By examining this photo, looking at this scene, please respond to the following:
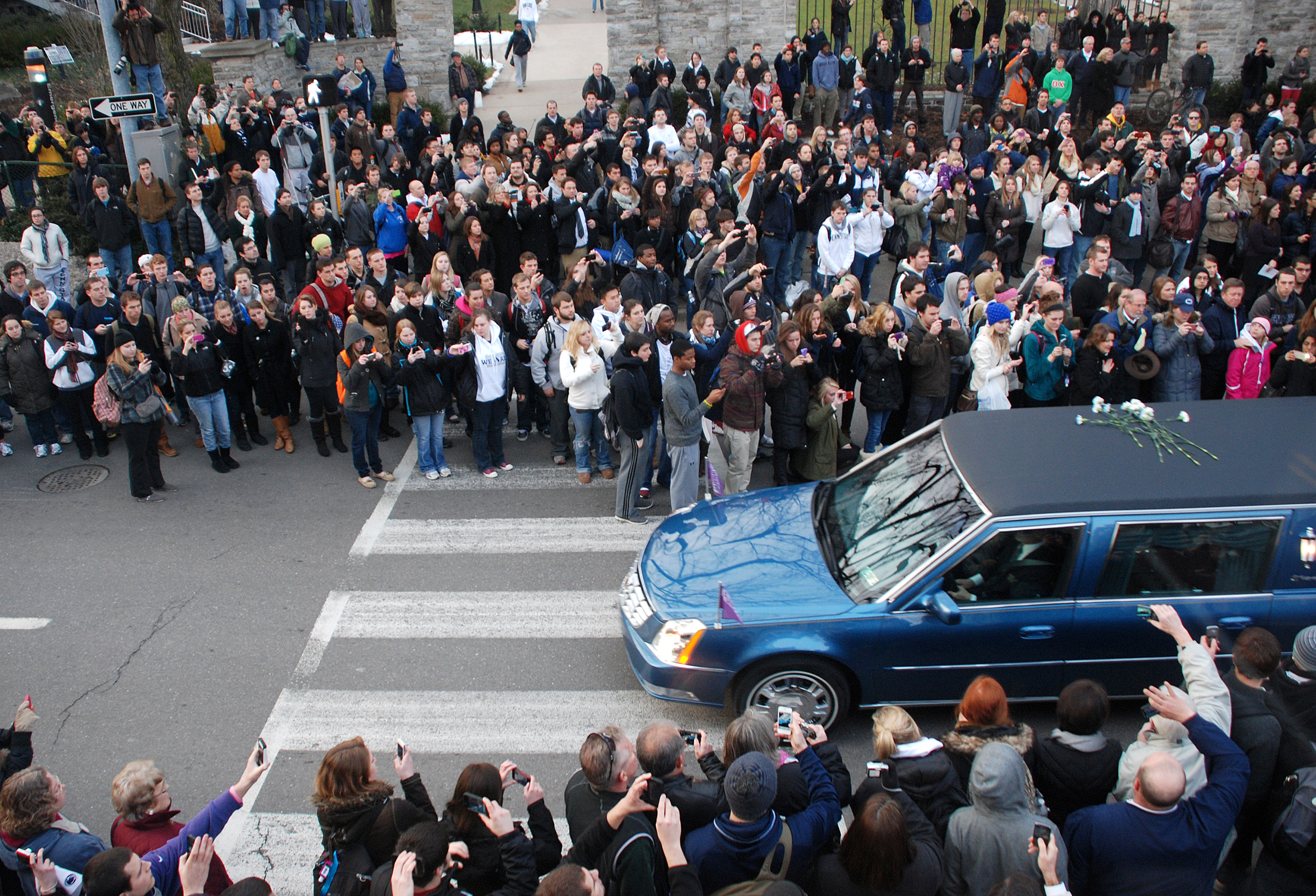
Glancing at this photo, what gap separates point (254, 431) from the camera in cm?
1057

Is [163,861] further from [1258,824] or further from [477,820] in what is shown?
[1258,824]

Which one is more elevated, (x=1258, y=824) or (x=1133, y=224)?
(x=1133, y=224)

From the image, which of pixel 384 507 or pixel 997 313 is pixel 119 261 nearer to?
pixel 384 507

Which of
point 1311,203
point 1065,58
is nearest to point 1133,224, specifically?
point 1311,203

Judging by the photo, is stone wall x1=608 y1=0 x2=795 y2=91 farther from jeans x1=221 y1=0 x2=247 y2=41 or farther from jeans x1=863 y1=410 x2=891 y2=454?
jeans x1=863 y1=410 x2=891 y2=454

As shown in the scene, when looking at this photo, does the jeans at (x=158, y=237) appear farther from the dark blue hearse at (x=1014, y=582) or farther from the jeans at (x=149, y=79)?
the dark blue hearse at (x=1014, y=582)

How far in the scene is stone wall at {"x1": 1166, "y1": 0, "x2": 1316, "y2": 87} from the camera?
66.6ft

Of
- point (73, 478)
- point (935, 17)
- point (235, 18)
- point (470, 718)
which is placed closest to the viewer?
point (470, 718)

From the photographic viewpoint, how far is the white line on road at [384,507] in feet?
28.7

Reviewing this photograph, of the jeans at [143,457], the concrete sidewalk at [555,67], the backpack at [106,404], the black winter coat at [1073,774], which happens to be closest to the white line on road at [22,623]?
the jeans at [143,457]

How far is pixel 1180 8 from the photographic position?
20.5 m

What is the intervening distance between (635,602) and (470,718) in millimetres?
1344

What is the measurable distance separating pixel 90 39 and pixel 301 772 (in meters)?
22.7

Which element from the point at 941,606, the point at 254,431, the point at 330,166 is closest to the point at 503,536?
the point at 254,431
